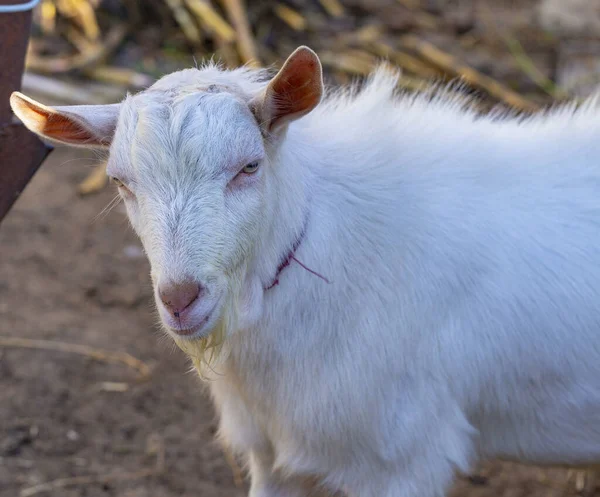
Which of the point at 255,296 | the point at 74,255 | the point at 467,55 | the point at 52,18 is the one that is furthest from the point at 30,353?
the point at 467,55

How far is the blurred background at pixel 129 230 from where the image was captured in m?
3.84

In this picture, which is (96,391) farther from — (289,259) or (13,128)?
(289,259)

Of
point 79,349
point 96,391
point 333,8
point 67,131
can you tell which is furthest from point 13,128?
point 333,8

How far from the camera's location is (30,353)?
14.6 ft

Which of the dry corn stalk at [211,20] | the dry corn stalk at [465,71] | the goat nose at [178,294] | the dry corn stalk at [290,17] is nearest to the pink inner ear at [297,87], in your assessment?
the goat nose at [178,294]

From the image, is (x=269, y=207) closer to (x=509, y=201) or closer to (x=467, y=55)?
(x=509, y=201)

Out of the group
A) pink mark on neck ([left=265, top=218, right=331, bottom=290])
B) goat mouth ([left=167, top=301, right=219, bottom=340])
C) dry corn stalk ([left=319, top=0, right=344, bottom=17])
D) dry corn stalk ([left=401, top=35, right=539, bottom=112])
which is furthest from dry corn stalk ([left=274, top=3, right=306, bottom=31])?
goat mouth ([left=167, top=301, right=219, bottom=340])

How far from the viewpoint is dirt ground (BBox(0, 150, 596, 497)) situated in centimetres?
377

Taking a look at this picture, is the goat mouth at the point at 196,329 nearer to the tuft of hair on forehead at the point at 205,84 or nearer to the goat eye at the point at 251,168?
the goat eye at the point at 251,168

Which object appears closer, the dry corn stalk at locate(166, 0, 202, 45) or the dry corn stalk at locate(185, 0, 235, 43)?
the dry corn stalk at locate(185, 0, 235, 43)

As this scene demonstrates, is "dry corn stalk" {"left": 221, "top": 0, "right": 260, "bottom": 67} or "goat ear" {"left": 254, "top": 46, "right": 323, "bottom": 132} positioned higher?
"goat ear" {"left": 254, "top": 46, "right": 323, "bottom": 132}

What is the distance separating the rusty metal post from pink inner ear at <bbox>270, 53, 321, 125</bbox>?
120 centimetres

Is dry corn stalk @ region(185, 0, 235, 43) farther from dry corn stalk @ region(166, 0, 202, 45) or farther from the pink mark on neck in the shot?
the pink mark on neck

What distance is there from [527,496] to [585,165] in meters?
1.62
